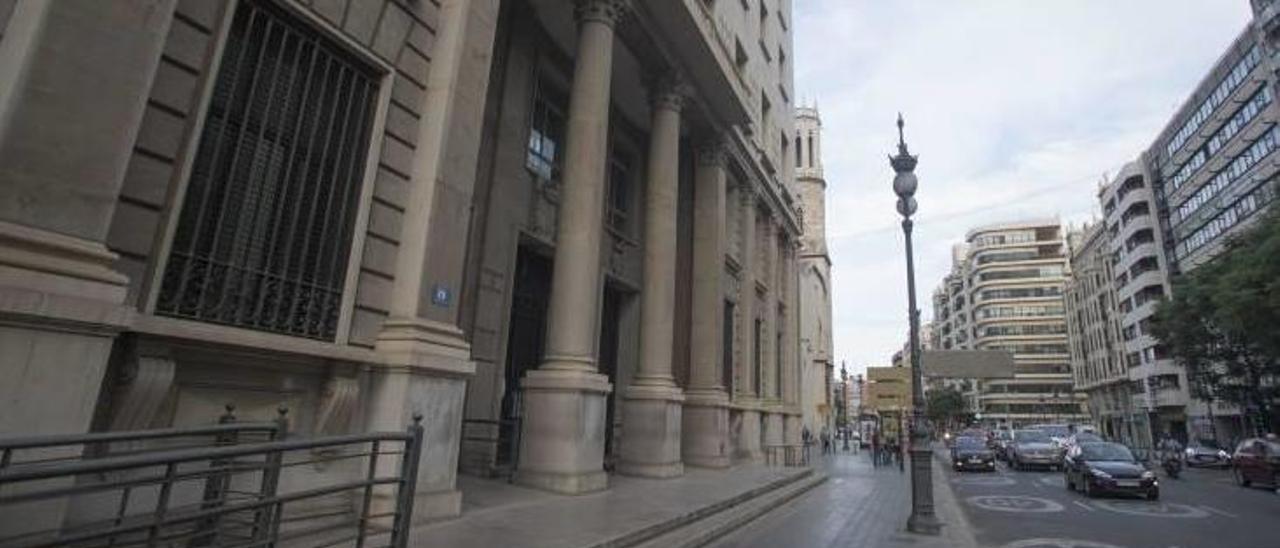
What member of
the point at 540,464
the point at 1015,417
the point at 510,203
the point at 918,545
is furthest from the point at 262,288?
the point at 1015,417

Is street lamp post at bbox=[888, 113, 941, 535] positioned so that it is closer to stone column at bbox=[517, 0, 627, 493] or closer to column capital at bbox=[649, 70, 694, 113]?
stone column at bbox=[517, 0, 627, 493]

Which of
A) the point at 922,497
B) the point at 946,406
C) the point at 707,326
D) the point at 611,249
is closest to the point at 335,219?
the point at 922,497

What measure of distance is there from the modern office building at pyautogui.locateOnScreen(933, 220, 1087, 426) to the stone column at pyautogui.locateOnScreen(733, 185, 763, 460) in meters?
87.9

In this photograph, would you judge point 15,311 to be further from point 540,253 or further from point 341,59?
point 540,253

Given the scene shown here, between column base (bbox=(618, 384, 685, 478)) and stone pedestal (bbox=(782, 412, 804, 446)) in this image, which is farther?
stone pedestal (bbox=(782, 412, 804, 446))

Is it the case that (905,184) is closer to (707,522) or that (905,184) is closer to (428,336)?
(707,522)

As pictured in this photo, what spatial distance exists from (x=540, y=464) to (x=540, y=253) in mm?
5558

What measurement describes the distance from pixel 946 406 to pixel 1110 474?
99571mm

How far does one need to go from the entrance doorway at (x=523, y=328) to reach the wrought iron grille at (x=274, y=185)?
6389 millimetres

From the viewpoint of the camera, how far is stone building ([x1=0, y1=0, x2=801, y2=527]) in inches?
207

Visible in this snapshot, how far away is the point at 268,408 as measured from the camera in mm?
7195

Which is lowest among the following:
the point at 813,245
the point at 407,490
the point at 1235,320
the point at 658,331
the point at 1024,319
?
the point at 407,490

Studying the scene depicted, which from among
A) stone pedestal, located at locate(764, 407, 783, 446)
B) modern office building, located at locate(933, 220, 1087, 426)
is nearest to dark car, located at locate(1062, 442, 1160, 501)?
stone pedestal, located at locate(764, 407, 783, 446)

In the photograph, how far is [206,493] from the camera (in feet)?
18.4
